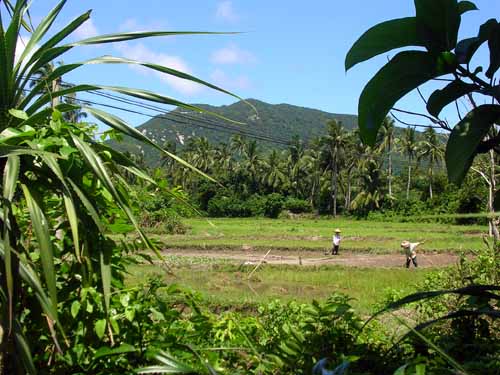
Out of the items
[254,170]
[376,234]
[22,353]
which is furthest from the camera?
[254,170]

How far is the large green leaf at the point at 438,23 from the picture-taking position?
0.64 m

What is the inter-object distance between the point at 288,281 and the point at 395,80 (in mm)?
13144

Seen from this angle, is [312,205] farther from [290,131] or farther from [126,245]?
[290,131]

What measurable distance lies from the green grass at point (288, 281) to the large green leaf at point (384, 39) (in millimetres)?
9186

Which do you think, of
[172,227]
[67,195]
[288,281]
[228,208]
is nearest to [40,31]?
[67,195]

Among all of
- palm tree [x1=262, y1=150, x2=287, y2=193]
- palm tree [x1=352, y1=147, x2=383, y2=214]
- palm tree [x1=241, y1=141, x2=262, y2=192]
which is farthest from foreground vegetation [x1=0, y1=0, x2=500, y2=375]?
palm tree [x1=241, y1=141, x2=262, y2=192]

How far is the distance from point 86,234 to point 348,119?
15232 centimetres

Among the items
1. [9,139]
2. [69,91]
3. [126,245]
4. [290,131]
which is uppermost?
[290,131]

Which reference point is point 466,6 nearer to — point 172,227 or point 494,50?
point 494,50

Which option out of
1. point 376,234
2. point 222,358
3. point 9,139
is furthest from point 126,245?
point 376,234

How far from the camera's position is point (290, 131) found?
140 m

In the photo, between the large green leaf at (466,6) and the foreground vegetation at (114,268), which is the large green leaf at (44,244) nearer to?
the foreground vegetation at (114,268)

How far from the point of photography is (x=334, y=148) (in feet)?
161

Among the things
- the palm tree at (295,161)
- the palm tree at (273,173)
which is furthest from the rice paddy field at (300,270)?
the palm tree at (295,161)
